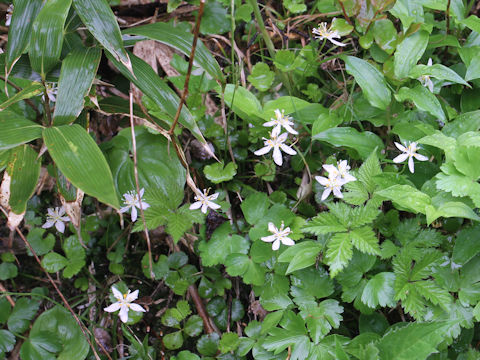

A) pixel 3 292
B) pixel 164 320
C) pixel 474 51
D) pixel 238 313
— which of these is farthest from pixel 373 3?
pixel 3 292

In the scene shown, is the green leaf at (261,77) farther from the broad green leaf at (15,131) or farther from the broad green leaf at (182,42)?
the broad green leaf at (15,131)

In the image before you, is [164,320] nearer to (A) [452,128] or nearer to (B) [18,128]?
(B) [18,128]

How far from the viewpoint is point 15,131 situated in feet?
3.55

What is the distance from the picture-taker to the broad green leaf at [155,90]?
118cm

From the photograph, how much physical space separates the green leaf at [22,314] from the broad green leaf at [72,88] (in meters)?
0.78

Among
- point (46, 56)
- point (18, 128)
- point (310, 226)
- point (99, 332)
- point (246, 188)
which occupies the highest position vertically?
point (46, 56)

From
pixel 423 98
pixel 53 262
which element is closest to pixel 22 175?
pixel 53 262

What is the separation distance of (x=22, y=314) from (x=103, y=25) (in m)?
1.08

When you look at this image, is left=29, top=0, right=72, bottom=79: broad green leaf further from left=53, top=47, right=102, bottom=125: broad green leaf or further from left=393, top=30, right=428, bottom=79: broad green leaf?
left=393, top=30, right=428, bottom=79: broad green leaf

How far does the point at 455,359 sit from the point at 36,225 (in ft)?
5.23

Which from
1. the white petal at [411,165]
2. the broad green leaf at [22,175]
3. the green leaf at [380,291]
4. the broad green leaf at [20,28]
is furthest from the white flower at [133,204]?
the white petal at [411,165]

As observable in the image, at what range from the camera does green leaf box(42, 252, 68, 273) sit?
155cm

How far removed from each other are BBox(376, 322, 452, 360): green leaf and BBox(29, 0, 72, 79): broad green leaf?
1181 mm

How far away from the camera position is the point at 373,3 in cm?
139
